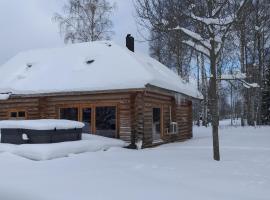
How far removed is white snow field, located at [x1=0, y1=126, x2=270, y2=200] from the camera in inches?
312

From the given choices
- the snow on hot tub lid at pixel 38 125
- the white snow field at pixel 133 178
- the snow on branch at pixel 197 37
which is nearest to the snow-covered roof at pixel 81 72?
the snow on hot tub lid at pixel 38 125

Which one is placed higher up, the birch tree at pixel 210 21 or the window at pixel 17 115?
the birch tree at pixel 210 21

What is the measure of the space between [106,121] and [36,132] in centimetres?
477

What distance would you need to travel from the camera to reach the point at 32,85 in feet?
64.2

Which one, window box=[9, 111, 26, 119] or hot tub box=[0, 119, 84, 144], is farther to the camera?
window box=[9, 111, 26, 119]

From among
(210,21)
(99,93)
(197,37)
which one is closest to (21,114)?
(99,93)

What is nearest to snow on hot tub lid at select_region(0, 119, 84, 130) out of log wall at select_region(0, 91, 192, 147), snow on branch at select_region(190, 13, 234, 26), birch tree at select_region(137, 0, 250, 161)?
log wall at select_region(0, 91, 192, 147)

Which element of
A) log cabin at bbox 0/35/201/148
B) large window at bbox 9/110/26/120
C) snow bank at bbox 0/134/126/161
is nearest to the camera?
snow bank at bbox 0/134/126/161

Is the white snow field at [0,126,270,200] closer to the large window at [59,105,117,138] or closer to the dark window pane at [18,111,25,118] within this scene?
the large window at [59,105,117,138]

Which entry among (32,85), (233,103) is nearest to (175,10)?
(32,85)

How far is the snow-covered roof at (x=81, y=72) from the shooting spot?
58.1 feet

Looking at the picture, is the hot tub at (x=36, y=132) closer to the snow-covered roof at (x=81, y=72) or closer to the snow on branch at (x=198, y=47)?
the snow-covered roof at (x=81, y=72)

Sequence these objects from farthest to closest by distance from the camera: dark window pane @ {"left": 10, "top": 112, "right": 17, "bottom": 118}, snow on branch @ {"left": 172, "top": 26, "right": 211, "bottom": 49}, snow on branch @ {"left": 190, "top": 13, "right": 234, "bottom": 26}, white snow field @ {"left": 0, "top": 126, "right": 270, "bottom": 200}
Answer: dark window pane @ {"left": 10, "top": 112, "right": 17, "bottom": 118} → snow on branch @ {"left": 172, "top": 26, "right": 211, "bottom": 49} → snow on branch @ {"left": 190, "top": 13, "right": 234, "bottom": 26} → white snow field @ {"left": 0, "top": 126, "right": 270, "bottom": 200}

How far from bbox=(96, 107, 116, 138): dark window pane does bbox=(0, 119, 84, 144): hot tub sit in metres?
3.20
